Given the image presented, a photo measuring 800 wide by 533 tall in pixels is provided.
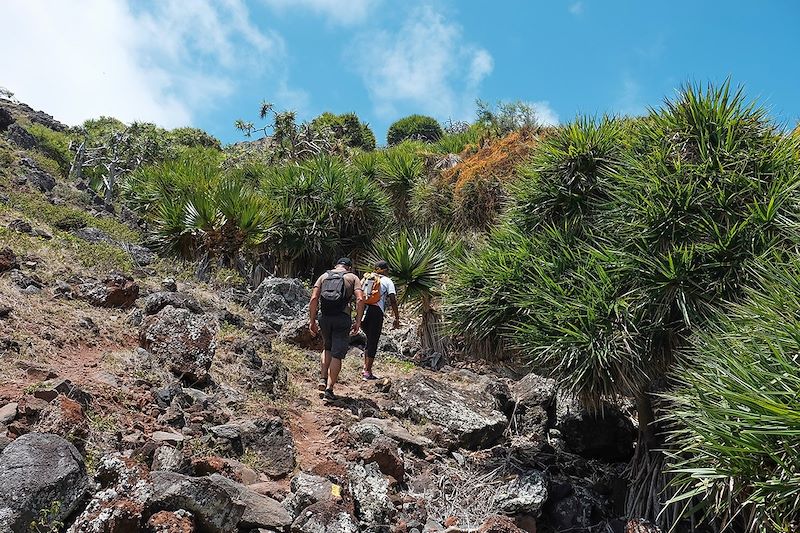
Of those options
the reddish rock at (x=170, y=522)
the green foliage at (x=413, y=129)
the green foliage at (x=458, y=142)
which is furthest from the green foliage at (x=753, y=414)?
the green foliage at (x=413, y=129)

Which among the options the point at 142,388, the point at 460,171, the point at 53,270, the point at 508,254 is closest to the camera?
the point at 142,388

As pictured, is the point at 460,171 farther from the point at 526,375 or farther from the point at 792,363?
the point at 792,363

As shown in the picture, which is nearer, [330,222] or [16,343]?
[16,343]

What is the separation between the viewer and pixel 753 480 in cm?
349

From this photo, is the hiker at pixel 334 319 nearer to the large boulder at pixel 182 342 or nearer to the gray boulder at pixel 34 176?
the large boulder at pixel 182 342

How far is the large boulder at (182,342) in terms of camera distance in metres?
5.68

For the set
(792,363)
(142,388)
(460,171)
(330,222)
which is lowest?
(142,388)

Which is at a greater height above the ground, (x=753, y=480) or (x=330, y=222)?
(x=330, y=222)

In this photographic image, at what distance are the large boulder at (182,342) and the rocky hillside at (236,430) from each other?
17 mm

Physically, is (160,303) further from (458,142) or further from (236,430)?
(458,142)

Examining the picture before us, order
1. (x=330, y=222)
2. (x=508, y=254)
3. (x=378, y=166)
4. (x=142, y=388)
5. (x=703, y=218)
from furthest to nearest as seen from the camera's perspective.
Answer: (x=378, y=166) → (x=330, y=222) → (x=508, y=254) → (x=703, y=218) → (x=142, y=388)

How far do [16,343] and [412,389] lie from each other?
3.83 metres

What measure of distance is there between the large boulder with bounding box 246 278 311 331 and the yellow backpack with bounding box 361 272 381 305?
98.5 inches

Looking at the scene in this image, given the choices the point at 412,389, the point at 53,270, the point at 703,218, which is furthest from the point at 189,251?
the point at 703,218
